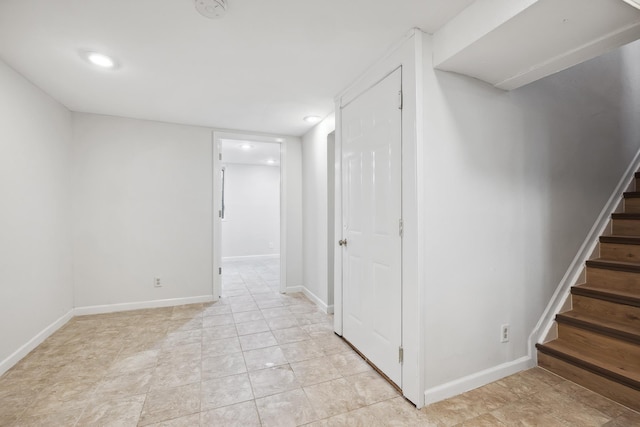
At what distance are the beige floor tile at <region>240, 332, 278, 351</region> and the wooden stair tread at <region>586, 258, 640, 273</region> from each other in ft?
9.15

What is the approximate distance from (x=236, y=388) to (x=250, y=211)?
5482mm

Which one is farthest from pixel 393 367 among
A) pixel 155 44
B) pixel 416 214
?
pixel 155 44

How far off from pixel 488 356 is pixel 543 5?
2.06 metres

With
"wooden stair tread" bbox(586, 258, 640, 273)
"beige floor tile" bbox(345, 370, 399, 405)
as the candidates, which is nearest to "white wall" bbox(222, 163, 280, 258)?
"beige floor tile" bbox(345, 370, 399, 405)

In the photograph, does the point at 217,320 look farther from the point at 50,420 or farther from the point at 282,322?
the point at 50,420

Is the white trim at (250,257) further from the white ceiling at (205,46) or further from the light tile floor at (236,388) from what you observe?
the white ceiling at (205,46)

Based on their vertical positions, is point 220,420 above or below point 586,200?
below

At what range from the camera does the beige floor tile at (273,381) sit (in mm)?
1914

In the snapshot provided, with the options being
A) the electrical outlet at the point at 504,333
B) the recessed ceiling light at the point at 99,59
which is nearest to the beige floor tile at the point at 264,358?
the electrical outlet at the point at 504,333

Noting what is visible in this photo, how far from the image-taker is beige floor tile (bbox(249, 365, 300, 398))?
191 cm

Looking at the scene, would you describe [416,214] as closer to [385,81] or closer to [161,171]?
[385,81]

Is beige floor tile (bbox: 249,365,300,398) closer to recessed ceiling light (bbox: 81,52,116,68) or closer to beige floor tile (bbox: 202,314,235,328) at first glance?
beige floor tile (bbox: 202,314,235,328)

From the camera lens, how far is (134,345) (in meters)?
2.56

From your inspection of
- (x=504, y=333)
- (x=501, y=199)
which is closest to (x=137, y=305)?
(x=504, y=333)
